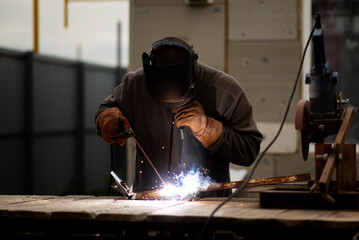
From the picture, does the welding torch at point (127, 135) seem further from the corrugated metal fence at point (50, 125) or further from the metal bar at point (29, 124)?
the metal bar at point (29, 124)

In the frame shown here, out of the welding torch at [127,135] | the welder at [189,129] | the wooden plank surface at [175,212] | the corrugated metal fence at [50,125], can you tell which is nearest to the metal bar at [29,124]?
the corrugated metal fence at [50,125]

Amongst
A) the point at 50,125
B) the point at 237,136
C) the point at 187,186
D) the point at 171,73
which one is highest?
the point at 171,73

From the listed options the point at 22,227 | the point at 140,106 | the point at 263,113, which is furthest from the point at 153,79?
the point at 263,113

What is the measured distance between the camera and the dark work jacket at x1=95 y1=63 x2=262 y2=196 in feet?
11.6

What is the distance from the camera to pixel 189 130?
3625mm

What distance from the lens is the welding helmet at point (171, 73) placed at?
2998 millimetres

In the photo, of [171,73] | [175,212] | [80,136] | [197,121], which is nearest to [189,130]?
[197,121]

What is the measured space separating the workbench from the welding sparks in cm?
20

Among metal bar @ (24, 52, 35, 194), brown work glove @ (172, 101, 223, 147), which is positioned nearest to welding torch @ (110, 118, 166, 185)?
brown work glove @ (172, 101, 223, 147)

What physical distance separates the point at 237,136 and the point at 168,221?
3.53 feet

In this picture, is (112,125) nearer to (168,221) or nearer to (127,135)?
(127,135)

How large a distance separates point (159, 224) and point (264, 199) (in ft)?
1.68

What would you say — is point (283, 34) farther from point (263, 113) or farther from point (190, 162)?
point (190, 162)

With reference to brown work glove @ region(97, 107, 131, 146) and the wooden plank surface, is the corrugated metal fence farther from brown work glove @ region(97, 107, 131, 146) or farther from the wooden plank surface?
the wooden plank surface
